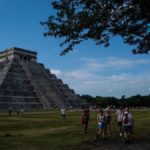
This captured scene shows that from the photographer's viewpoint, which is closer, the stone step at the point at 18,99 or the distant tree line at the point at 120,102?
the stone step at the point at 18,99

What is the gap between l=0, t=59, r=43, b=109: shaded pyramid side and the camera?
85625mm

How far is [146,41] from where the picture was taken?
74.2 feet

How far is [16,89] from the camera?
310 feet

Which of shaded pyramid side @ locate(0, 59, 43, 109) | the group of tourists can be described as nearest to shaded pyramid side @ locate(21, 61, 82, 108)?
shaded pyramid side @ locate(0, 59, 43, 109)

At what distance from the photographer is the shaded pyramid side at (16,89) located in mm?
85625

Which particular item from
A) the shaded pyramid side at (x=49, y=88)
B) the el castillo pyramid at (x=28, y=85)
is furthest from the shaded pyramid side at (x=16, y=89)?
the shaded pyramid side at (x=49, y=88)

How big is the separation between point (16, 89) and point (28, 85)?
7340 millimetres

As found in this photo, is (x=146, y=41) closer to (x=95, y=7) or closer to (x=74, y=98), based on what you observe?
(x=95, y=7)

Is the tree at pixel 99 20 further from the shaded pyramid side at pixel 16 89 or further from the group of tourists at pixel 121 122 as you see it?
the shaded pyramid side at pixel 16 89

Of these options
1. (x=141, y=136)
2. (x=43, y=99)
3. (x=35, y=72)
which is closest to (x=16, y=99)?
(x=43, y=99)

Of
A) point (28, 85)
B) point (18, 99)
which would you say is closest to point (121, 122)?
point (18, 99)

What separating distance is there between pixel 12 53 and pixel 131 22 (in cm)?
9327

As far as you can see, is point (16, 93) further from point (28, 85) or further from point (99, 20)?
point (99, 20)

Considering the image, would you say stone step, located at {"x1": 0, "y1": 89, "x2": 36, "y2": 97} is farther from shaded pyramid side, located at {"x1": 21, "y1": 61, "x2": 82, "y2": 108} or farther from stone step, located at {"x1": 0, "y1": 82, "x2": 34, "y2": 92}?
shaded pyramid side, located at {"x1": 21, "y1": 61, "x2": 82, "y2": 108}
